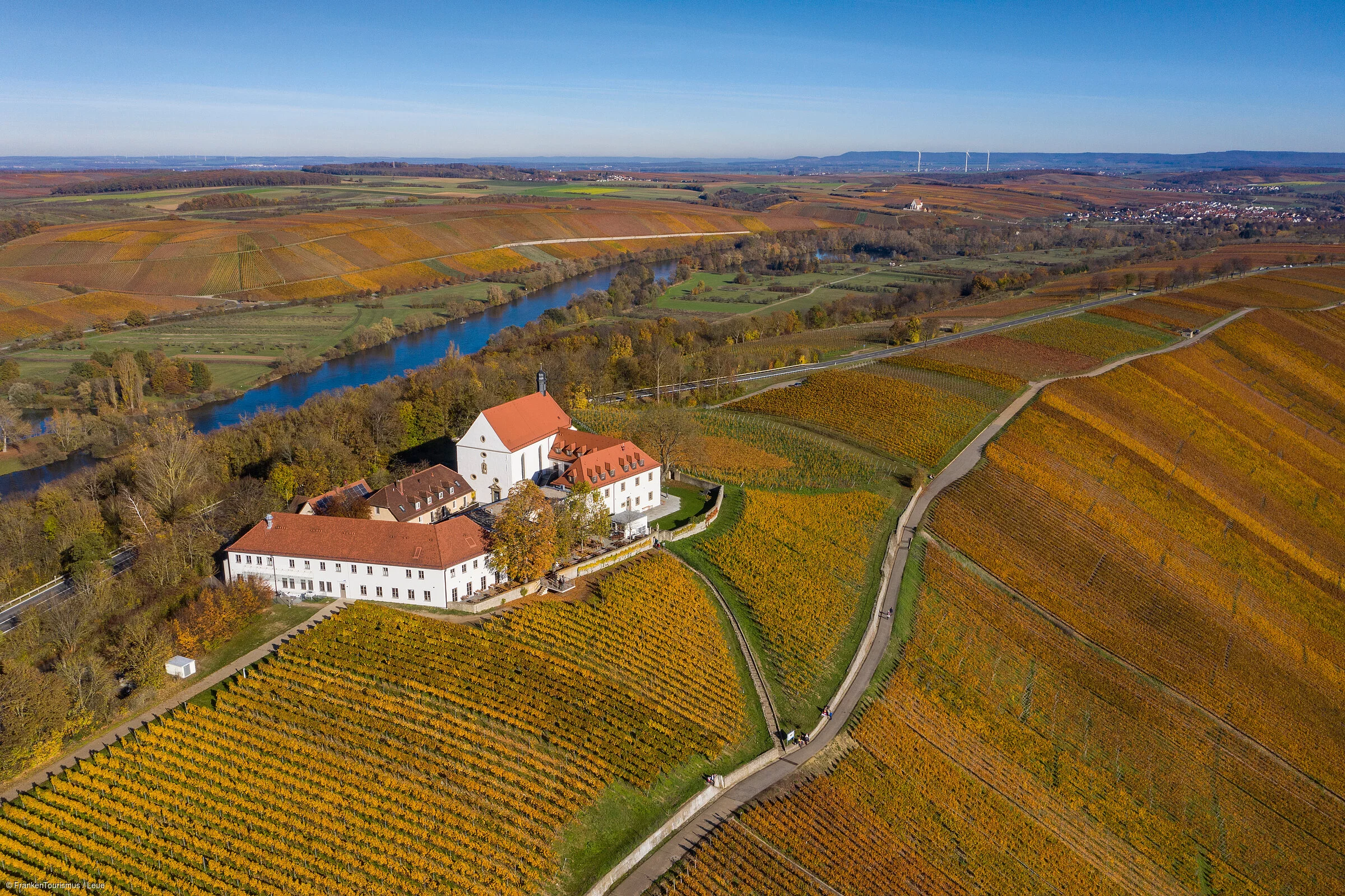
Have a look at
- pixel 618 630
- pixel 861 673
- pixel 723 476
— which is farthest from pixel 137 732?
pixel 723 476

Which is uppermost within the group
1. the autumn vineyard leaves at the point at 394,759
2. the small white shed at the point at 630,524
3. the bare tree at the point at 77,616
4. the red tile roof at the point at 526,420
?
the red tile roof at the point at 526,420

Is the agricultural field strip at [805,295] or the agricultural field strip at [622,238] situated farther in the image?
the agricultural field strip at [622,238]

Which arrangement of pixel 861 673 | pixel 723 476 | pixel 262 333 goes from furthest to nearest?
pixel 262 333
pixel 723 476
pixel 861 673

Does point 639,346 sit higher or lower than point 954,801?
higher

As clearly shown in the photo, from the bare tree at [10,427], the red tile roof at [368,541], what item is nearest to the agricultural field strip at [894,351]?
the red tile roof at [368,541]

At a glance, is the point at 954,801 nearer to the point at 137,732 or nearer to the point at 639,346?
the point at 137,732

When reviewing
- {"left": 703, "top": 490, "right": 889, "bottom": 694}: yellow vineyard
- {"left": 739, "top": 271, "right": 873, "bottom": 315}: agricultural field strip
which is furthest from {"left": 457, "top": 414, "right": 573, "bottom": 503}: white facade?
{"left": 739, "top": 271, "right": 873, "bottom": 315}: agricultural field strip

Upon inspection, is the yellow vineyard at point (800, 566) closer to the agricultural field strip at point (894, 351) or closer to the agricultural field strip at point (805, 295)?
the agricultural field strip at point (894, 351)

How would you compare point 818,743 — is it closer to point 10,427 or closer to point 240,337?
point 10,427
